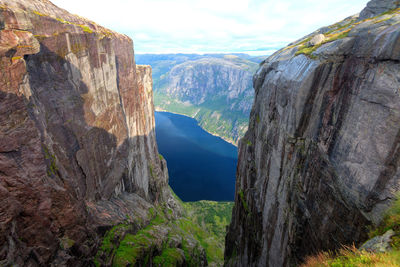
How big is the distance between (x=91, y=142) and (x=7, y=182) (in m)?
15.1

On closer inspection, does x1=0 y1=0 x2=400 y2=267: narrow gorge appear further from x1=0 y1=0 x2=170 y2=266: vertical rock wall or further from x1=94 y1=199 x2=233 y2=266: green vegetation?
x1=94 y1=199 x2=233 y2=266: green vegetation

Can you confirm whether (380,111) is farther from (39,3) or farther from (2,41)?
(39,3)

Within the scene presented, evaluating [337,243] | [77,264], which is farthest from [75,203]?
[337,243]

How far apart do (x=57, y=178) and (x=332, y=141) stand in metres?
22.4

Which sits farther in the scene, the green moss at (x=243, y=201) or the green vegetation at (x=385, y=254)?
the green moss at (x=243, y=201)

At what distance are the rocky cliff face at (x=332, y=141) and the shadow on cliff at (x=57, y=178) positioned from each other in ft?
67.9

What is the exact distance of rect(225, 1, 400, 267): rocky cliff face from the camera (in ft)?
42.7

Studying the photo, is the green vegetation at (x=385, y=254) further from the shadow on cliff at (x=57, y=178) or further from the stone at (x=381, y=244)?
the shadow on cliff at (x=57, y=178)

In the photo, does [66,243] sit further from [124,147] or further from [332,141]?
[332,141]

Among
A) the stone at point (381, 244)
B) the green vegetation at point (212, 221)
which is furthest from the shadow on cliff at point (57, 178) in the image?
the green vegetation at point (212, 221)

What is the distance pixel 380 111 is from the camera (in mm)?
13188

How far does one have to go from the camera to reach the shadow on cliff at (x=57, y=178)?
45.0 ft

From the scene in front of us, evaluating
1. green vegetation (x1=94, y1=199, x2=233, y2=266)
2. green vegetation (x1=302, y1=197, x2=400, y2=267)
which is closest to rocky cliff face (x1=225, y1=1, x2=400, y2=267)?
green vegetation (x1=302, y1=197, x2=400, y2=267)

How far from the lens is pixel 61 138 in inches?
891
